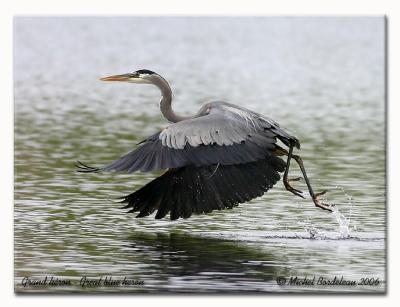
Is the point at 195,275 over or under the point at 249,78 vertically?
under

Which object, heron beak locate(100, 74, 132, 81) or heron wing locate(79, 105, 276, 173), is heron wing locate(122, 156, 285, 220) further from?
heron beak locate(100, 74, 132, 81)

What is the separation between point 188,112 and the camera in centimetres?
1498

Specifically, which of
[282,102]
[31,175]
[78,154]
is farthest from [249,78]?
[31,175]

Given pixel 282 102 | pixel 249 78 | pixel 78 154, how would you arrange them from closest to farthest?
pixel 78 154 → pixel 282 102 → pixel 249 78

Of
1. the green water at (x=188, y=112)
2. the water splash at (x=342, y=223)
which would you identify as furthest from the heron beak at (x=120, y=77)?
the water splash at (x=342, y=223)

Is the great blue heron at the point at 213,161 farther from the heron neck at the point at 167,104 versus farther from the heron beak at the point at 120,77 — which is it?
the heron beak at the point at 120,77

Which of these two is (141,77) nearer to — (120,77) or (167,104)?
(120,77)

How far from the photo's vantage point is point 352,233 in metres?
9.88

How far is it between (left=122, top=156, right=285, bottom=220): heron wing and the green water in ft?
0.79

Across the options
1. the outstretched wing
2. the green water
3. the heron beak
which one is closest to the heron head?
the heron beak

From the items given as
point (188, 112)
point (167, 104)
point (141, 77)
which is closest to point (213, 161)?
point (167, 104)

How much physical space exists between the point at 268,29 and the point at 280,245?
15.4 feet

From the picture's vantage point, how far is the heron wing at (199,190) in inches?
384
